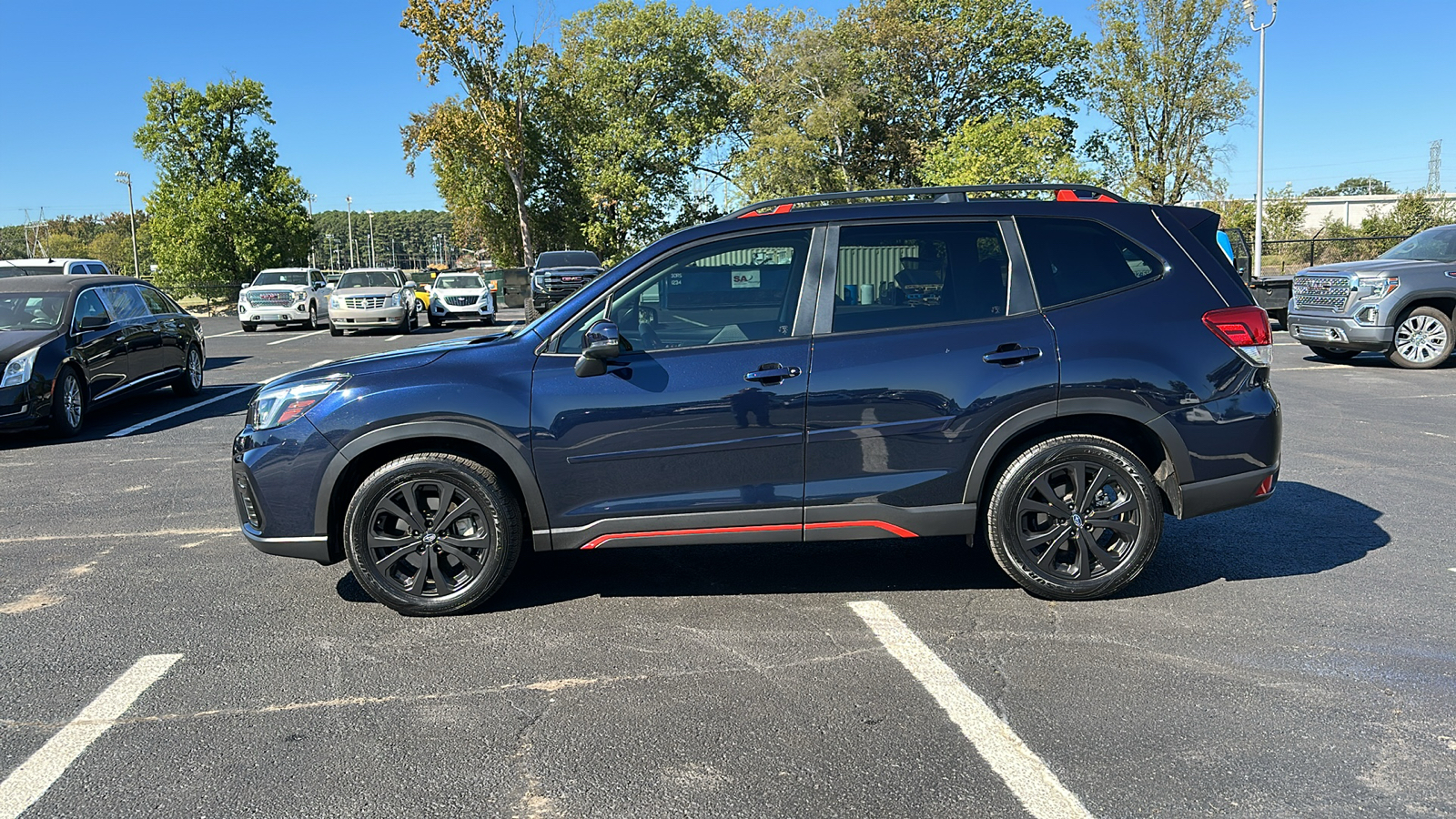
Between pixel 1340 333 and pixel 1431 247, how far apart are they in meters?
1.75

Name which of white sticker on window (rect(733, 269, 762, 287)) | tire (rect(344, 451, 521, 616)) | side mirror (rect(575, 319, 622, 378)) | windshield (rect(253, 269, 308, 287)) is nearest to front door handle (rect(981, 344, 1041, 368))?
white sticker on window (rect(733, 269, 762, 287))

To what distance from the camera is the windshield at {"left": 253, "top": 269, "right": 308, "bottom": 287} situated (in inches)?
1111

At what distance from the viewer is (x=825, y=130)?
4944 cm

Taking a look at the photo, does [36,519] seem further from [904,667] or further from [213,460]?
Result: [904,667]

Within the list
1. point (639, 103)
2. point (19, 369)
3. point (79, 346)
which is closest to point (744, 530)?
point (19, 369)

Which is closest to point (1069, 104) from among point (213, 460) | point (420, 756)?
point (213, 460)

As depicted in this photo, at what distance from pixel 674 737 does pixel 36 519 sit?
5374 millimetres

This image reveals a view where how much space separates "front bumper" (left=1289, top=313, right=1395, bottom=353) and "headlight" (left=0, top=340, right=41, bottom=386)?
48.7ft

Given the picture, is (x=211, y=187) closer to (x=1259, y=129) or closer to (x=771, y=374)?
(x=1259, y=129)

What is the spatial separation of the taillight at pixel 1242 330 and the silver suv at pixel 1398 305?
9.92 meters

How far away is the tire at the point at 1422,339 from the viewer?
42.0ft

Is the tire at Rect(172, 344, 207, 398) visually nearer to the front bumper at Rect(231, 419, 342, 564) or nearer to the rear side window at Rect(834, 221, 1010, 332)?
the front bumper at Rect(231, 419, 342, 564)

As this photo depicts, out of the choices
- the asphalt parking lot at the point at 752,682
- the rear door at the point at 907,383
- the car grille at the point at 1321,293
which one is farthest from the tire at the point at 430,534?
the car grille at the point at 1321,293

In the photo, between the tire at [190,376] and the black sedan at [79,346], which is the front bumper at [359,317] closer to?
the tire at [190,376]
